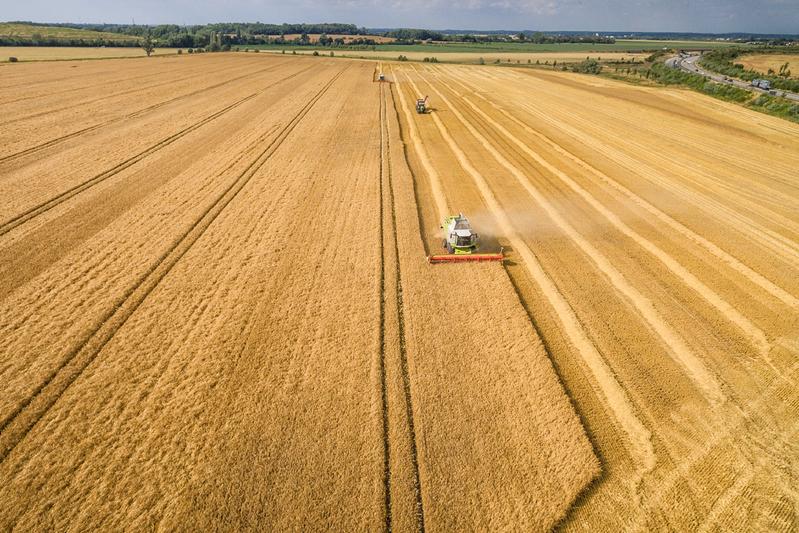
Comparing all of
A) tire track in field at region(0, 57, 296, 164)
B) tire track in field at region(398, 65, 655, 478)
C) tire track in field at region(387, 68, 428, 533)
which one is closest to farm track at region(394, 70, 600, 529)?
tire track in field at region(387, 68, 428, 533)

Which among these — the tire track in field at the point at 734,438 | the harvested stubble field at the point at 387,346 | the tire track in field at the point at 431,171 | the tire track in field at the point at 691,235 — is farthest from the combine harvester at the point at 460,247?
the tire track in field at the point at 691,235

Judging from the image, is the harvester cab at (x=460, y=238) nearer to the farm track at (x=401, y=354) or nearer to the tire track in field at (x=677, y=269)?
the farm track at (x=401, y=354)

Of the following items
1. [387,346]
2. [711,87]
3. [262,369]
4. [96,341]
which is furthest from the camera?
[711,87]

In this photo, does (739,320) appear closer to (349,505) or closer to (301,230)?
(349,505)

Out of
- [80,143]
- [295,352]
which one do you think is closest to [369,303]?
[295,352]

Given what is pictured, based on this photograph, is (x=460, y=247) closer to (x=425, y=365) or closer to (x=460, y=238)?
(x=460, y=238)

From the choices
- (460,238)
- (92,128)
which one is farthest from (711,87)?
(92,128)
